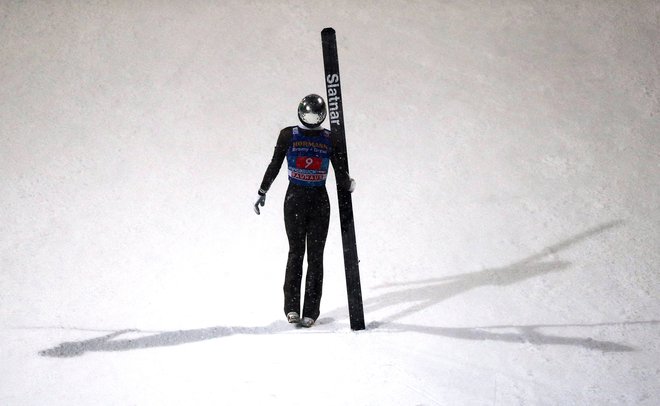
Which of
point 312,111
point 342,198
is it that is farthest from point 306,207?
point 312,111

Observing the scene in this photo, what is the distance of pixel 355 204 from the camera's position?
6.16 m

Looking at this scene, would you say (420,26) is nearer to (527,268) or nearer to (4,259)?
(527,268)

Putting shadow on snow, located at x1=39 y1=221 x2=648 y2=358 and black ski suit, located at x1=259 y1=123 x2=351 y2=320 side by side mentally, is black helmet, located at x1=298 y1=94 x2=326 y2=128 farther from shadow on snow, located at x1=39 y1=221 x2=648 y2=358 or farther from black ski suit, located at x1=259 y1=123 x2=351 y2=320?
shadow on snow, located at x1=39 y1=221 x2=648 y2=358

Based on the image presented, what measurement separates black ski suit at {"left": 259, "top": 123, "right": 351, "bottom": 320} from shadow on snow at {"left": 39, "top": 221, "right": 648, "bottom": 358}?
0.83 ft

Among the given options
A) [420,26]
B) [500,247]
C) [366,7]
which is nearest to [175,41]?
[366,7]

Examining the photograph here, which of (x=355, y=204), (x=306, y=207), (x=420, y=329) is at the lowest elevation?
(x=420, y=329)

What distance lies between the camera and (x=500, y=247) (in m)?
5.19

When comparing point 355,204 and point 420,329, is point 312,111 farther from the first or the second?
point 355,204

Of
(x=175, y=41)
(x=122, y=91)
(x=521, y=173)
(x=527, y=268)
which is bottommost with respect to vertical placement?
(x=527, y=268)

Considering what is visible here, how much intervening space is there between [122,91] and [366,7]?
399 centimetres

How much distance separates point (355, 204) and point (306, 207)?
2.35m

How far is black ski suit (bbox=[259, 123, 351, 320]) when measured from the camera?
12.4 ft

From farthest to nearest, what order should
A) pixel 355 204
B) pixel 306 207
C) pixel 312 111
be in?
pixel 355 204 < pixel 306 207 < pixel 312 111

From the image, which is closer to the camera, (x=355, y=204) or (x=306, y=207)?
(x=306, y=207)
